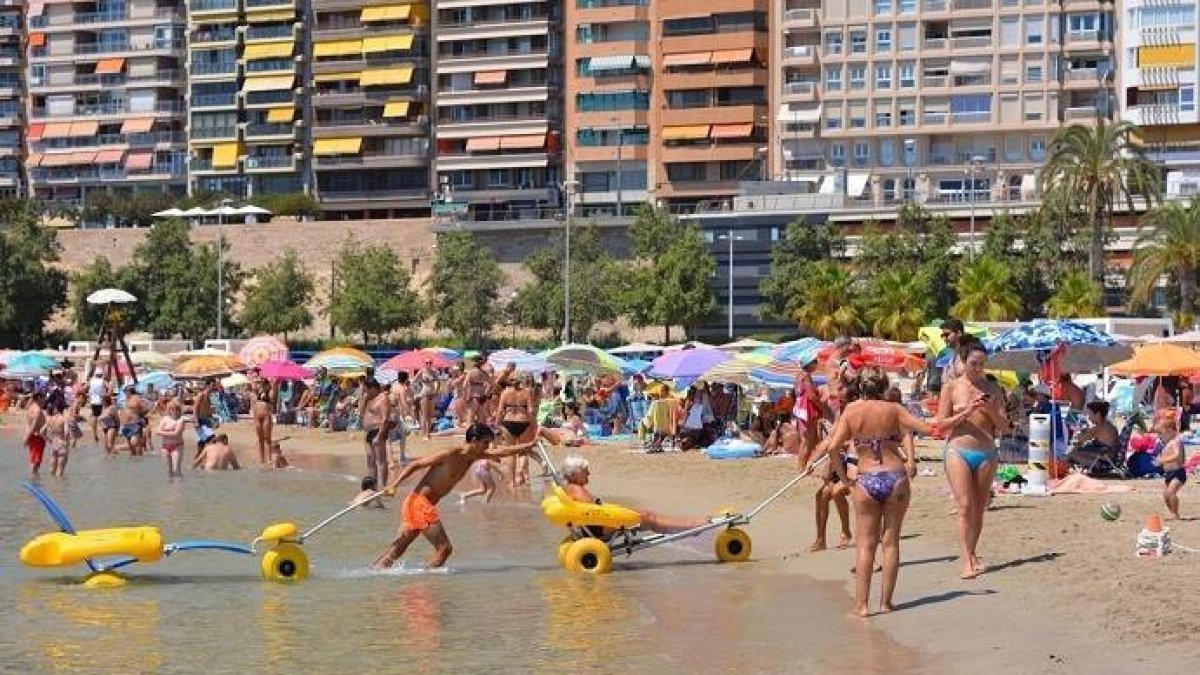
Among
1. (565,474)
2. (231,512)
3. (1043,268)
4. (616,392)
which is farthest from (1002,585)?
(1043,268)

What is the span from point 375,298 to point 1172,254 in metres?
31.8

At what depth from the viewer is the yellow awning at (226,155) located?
96.7 meters

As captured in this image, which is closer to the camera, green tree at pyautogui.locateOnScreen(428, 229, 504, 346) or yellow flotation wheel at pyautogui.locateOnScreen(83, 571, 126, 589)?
yellow flotation wheel at pyautogui.locateOnScreen(83, 571, 126, 589)

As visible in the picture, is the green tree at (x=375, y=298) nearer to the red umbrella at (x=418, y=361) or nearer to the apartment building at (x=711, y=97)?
the apartment building at (x=711, y=97)

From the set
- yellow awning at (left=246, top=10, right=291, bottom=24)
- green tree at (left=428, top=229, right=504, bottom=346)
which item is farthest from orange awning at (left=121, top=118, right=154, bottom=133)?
green tree at (left=428, top=229, right=504, bottom=346)

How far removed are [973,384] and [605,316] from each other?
60865 millimetres

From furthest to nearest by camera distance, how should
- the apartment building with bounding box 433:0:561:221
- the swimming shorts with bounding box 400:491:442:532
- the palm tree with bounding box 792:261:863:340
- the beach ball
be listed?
the apartment building with bounding box 433:0:561:221 → the palm tree with bounding box 792:261:863:340 → the beach ball → the swimming shorts with bounding box 400:491:442:532

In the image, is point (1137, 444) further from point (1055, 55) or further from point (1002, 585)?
point (1055, 55)

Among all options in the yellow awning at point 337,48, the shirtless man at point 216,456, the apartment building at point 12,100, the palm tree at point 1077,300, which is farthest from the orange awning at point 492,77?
the shirtless man at point 216,456

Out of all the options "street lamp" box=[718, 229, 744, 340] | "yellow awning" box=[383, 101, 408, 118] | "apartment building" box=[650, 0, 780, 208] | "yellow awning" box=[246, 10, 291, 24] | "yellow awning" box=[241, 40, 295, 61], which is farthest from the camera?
"yellow awning" box=[241, 40, 295, 61]

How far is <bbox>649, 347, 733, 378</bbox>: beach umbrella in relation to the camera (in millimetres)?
33781

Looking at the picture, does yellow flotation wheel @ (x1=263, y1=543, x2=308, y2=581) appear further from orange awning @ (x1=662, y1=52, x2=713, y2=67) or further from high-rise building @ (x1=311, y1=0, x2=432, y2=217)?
high-rise building @ (x1=311, y1=0, x2=432, y2=217)

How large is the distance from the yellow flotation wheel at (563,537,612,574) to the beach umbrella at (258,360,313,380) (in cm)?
2720

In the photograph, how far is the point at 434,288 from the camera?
7875 cm
